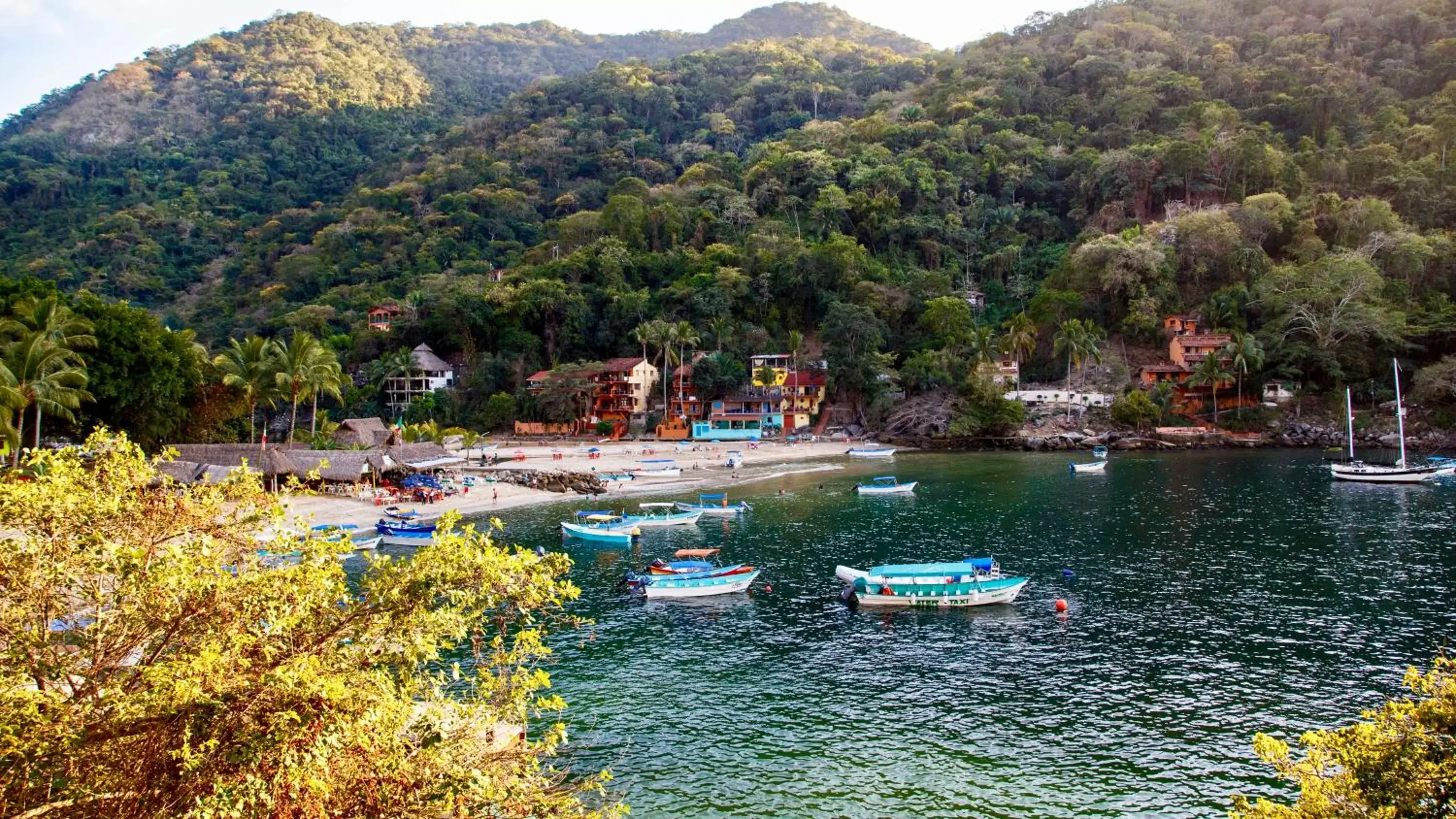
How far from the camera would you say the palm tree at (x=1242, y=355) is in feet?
277

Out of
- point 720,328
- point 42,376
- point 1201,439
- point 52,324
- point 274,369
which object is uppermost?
point 720,328

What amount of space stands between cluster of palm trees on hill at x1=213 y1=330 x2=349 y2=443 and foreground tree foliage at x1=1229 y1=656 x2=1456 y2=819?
62.7m

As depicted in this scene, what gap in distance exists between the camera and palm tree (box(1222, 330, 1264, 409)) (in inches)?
3319

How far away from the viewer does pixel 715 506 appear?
5650 centimetres

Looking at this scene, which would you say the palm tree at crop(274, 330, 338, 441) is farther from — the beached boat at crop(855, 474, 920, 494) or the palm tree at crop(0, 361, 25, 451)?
the beached boat at crop(855, 474, 920, 494)

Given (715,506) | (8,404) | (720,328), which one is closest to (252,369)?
(8,404)

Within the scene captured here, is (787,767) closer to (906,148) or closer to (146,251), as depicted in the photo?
(906,148)

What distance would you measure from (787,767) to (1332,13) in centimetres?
16607

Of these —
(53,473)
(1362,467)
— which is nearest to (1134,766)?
(53,473)

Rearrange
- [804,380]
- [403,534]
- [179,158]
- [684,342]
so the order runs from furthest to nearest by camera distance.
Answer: [179,158] → [804,380] → [684,342] → [403,534]

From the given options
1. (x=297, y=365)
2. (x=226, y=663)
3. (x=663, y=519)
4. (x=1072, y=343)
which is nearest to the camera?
(x=226, y=663)

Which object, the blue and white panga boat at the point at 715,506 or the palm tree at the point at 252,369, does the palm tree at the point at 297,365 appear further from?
the blue and white panga boat at the point at 715,506

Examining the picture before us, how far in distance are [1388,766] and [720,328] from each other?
93279 mm

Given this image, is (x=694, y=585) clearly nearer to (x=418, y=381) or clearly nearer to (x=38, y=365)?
(x=38, y=365)
